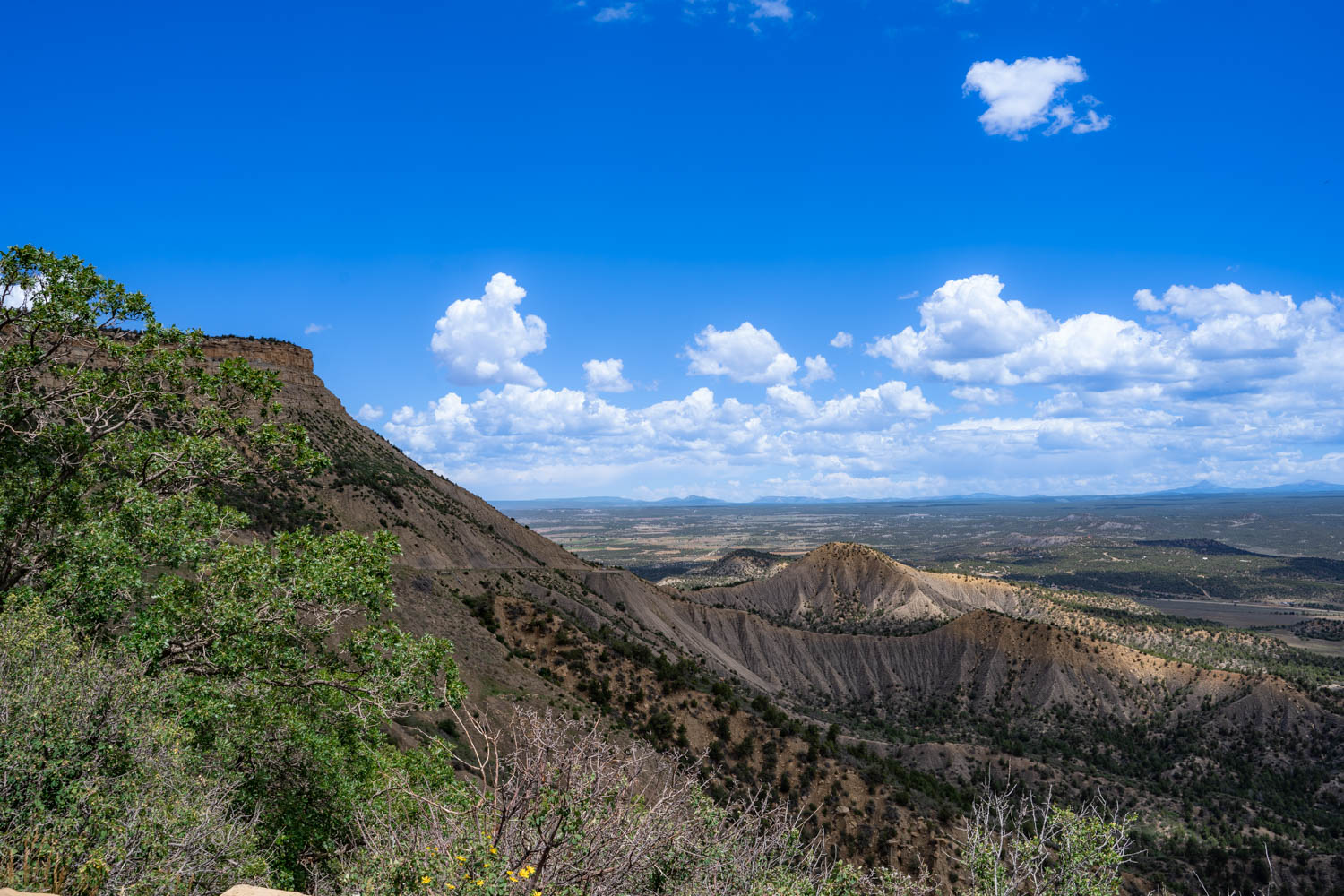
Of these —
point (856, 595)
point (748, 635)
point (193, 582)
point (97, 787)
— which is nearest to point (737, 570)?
point (856, 595)

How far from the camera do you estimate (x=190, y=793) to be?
34.4 feet

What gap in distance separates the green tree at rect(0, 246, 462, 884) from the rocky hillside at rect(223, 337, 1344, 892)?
1096cm

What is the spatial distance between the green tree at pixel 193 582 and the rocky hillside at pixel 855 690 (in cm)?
1096

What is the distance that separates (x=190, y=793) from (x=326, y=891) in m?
2.54

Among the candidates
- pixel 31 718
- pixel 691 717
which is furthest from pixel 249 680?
pixel 691 717

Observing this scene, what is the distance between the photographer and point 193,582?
1439 cm

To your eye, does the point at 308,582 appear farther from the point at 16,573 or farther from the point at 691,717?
the point at 691,717

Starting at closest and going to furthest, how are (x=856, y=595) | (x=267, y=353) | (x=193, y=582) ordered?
(x=193, y=582)
(x=267, y=353)
(x=856, y=595)

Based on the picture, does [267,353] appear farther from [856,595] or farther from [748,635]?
[856,595]

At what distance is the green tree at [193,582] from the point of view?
13.1m

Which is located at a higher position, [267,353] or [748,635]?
[267,353]

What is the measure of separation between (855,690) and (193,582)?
6880cm

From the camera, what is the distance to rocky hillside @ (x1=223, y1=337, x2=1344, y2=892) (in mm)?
35188

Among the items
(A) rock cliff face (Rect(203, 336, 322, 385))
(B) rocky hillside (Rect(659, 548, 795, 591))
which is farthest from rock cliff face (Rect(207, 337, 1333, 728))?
(B) rocky hillside (Rect(659, 548, 795, 591))
